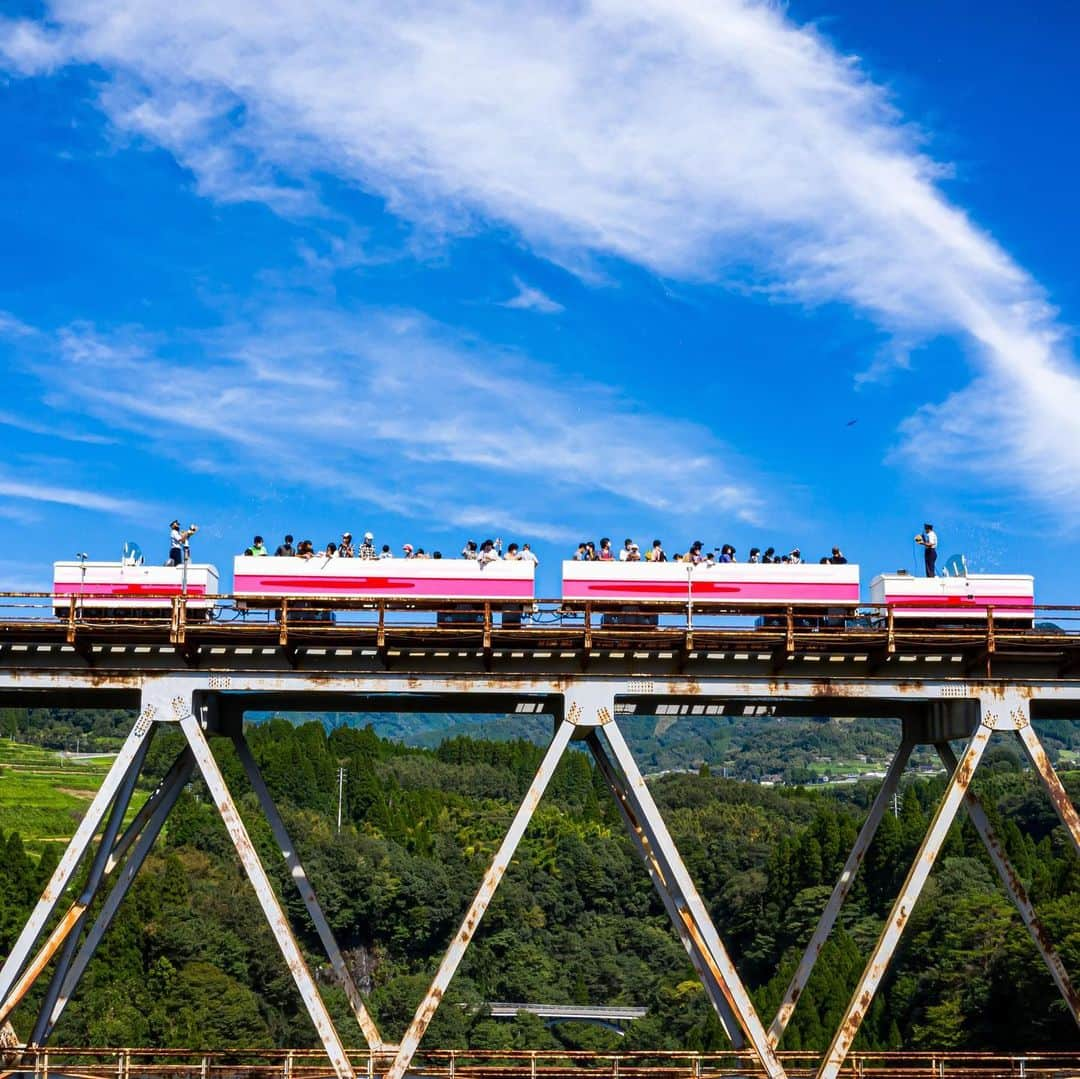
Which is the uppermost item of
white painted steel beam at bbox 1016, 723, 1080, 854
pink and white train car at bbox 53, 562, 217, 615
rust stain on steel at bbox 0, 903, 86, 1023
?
pink and white train car at bbox 53, 562, 217, 615

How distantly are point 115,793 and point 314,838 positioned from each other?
Answer: 452 feet

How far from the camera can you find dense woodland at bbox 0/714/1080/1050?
11125 cm

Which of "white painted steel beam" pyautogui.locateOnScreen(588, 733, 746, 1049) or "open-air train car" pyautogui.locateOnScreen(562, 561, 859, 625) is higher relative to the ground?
"open-air train car" pyautogui.locateOnScreen(562, 561, 859, 625)

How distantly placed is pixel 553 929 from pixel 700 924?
148 meters

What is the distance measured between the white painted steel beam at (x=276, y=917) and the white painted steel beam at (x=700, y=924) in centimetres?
757

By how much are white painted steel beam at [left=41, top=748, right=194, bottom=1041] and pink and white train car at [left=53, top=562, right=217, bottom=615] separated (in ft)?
11.7

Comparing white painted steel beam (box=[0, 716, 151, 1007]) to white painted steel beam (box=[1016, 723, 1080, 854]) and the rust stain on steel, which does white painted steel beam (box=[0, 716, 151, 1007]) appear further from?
white painted steel beam (box=[1016, 723, 1080, 854])

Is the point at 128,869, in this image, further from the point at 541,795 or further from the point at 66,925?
the point at 541,795

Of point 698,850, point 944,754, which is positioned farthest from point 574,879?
point 944,754

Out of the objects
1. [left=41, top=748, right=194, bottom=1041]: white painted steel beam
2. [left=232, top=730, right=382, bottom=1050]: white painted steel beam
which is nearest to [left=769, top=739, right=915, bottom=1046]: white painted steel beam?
[left=232, top=730, right=382, bottom=1050]: white painted steel beam

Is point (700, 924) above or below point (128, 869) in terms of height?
below

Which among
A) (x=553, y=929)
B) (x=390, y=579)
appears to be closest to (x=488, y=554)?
(x=390, y=579)

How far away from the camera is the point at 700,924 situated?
89.6 ft

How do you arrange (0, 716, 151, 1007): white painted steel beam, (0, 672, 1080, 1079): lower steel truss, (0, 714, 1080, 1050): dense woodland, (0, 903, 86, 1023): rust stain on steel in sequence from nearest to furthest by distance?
(0, 716, 151, 1007): white painted steel beam < (0, 672, 1080, 1079): lower steel truss < (0, 903, 86, 1023): rust stain on steel < (0, 714, 1080, 1050): dense woodland
